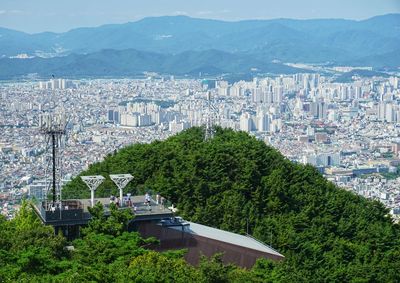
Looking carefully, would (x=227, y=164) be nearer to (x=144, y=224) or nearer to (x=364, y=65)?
(x=144, y=224)

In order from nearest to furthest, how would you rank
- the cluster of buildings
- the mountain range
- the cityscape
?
1. the cityscape
2. the cluster of buildings
3. the mountain range

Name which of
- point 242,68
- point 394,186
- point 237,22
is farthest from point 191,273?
point 237,22

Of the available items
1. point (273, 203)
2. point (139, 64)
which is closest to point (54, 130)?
point (273, 203)

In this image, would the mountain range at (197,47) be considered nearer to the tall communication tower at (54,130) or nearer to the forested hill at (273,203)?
the forested hill at (273,203)

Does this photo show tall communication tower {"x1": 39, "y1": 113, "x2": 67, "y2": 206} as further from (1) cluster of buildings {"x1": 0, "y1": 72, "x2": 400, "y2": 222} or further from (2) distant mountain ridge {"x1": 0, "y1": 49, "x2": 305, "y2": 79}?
(2) distant mountain ridge {"x1": 0, "y1": 49, "x2": 305, "y2": 79}

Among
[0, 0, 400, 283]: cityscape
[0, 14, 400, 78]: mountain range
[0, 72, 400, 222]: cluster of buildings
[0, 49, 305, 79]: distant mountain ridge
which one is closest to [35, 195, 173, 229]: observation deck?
[0, 0, 400, 283]: cityscape

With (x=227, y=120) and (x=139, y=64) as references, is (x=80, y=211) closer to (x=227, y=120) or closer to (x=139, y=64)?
(x=227, y=120)
